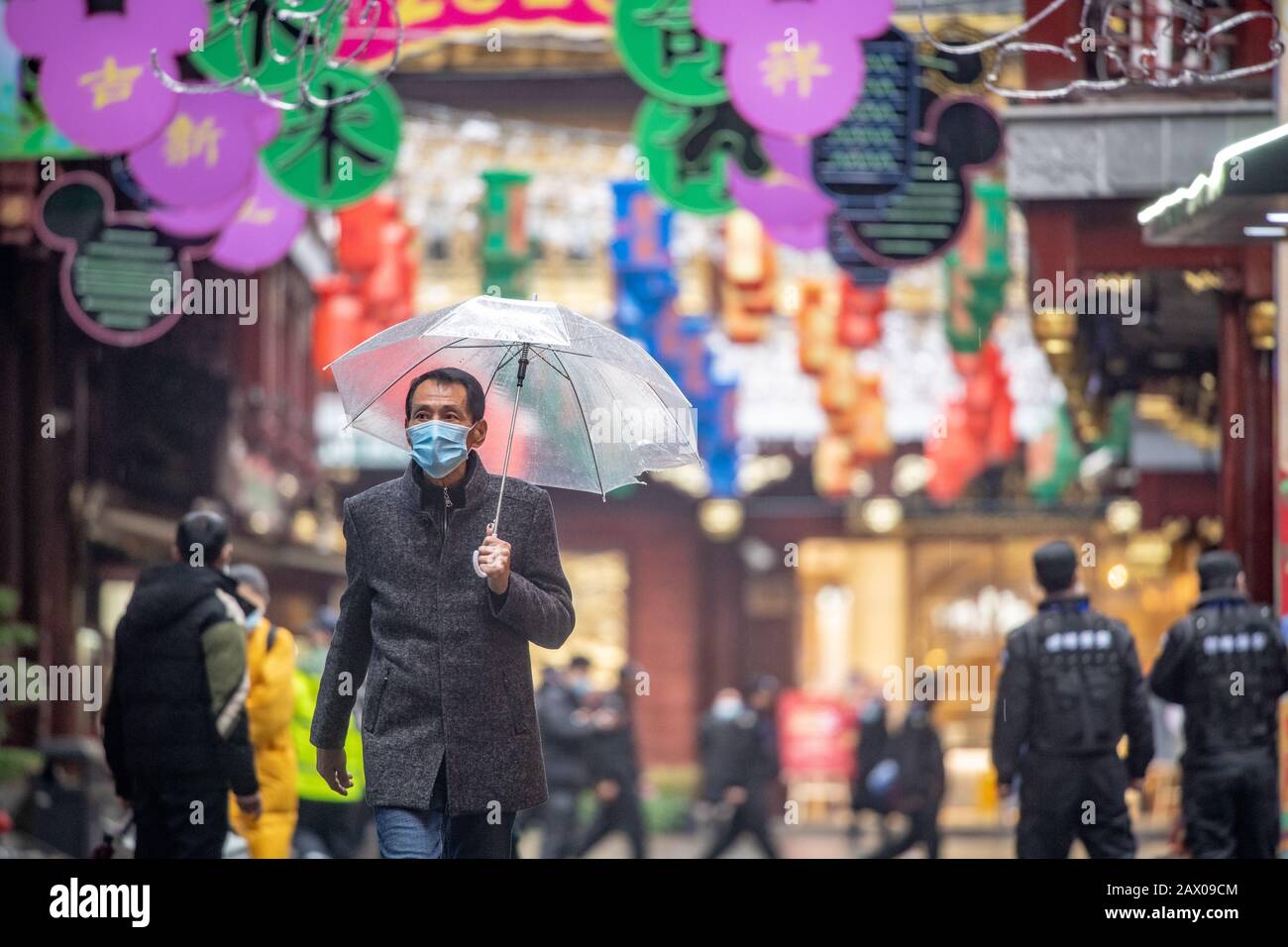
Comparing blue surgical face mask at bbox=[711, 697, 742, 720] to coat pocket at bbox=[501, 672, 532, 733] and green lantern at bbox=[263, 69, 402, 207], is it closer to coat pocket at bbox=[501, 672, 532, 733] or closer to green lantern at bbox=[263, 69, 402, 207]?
green lantern at bbox=[263, 69, 402, 207]

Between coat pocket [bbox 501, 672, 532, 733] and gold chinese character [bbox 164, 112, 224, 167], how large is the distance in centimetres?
520

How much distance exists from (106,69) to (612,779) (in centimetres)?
810

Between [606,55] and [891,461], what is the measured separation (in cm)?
1020

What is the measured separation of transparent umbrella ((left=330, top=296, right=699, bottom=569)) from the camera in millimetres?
7102

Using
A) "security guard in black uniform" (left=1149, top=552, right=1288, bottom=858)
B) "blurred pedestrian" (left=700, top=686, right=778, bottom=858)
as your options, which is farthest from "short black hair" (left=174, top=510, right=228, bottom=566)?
"blurred pedestrian" (left=700, top=686, right=778, bottom=858)

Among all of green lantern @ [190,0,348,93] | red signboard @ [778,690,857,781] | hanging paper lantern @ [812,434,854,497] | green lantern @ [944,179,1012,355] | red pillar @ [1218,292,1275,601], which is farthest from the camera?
red signboard @ [778,690,857,781]

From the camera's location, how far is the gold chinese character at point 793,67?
10469 mm

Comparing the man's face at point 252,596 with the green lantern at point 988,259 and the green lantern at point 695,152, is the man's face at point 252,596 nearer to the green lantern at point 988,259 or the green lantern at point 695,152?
the green lantern at point 695,152

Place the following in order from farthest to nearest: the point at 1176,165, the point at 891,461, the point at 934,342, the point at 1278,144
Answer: the point at 891,461
the point at 934,342
the point at 1176,165
the point at 1278,144

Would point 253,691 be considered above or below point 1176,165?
below

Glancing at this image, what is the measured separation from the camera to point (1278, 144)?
856cm
